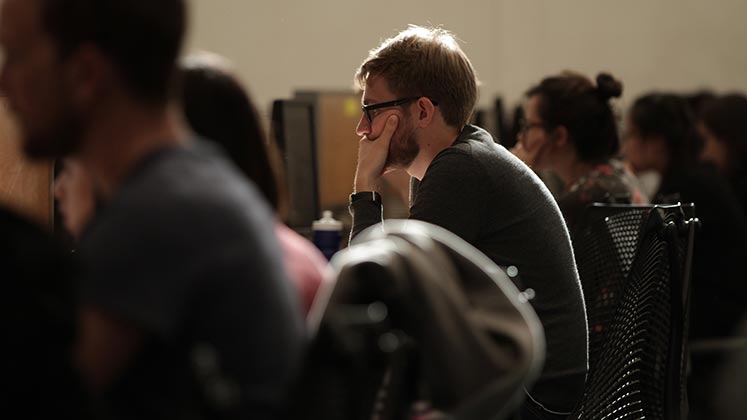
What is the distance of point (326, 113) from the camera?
3.76m

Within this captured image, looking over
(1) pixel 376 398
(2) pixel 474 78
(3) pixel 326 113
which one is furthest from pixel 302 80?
(1) pixel 376 398

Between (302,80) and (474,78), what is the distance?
3.24 meters

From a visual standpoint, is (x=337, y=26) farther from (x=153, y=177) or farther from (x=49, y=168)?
(x=153, y=177)

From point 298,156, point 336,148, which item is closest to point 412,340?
point 298,156

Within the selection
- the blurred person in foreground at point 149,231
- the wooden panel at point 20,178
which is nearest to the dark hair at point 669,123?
the wooden panel at point 20,178

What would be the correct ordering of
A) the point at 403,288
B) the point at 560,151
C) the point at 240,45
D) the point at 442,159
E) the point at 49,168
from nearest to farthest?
the point at 403,288
the point at 442,159
the point at 49,168
the point at 560,151
the point at 240,45

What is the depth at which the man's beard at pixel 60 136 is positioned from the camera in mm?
1052

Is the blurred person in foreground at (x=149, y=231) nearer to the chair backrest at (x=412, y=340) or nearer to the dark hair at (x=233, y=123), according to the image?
the chair backrest at (x=412, y=340)

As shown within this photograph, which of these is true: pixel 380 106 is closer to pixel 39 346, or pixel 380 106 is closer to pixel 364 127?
pixel 364 127

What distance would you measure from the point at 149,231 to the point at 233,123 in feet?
1.49

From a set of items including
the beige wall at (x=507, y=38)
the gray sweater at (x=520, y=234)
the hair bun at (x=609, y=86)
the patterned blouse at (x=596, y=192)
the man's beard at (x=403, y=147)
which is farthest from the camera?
the beige wall at (x=507, y=38)

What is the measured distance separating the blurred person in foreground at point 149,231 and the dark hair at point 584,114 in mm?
2287

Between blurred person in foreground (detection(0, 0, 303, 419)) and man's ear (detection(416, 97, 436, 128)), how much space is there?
1275 millimetres

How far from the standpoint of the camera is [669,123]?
3.85 m
